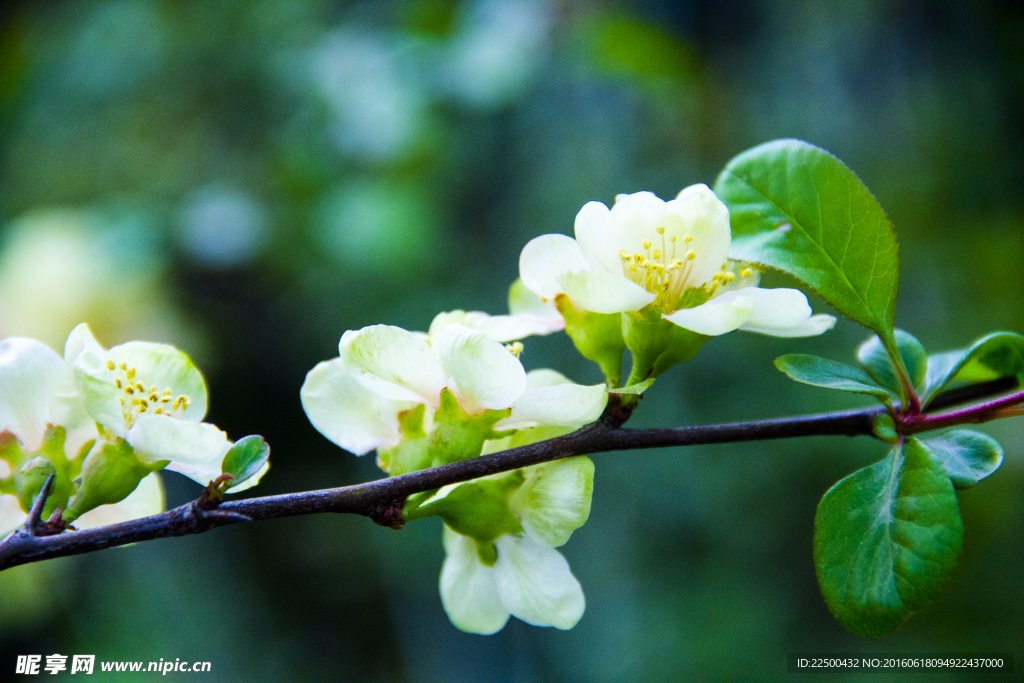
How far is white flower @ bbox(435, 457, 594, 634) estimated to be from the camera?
329 millimetres

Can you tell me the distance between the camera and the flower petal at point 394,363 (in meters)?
0.30

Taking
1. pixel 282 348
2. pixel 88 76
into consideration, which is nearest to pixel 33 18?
pixel 88 76

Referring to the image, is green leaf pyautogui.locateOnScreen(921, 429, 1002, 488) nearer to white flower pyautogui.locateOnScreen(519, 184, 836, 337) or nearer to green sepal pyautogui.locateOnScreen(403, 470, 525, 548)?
white flower pyautogui.locateOnScreen(519, 184, 836, 337)

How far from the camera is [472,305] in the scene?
1.30m

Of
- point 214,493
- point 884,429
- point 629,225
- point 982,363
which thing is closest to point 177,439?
point 214,493

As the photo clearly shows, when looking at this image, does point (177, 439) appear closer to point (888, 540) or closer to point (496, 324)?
point (496, 324)

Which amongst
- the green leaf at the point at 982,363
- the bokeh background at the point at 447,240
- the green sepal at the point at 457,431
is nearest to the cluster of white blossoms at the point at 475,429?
the green sepal at the point at 457,431

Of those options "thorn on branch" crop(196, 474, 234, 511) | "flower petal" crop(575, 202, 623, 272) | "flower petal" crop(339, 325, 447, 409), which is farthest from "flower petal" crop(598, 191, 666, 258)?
"thorn on branch" crop(196, 474, 234, 511)

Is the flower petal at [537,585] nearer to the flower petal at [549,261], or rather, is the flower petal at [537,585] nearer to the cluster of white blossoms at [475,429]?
the cluster of white blossoms at [475,429]

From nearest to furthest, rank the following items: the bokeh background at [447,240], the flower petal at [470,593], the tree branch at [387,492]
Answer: the tree branch at [387,492] < the flower petal at [470,593] < the bokeh background at [447,240]

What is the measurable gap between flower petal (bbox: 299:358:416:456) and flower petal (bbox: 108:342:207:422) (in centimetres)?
6

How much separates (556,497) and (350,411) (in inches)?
5.1

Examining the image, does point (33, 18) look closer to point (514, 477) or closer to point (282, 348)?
point (282, 348)

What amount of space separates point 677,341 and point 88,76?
4.67 ft
